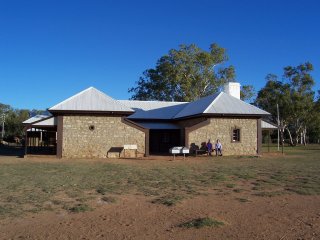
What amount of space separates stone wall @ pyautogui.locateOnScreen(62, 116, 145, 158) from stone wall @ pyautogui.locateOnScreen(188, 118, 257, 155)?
558 centimetres

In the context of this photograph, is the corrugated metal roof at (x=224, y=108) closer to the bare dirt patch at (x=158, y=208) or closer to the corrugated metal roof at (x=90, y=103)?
the corrugated metal roof at (x=90, y=103)

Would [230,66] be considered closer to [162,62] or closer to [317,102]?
[162,62]

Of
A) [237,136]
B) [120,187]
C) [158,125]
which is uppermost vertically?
[158,125]

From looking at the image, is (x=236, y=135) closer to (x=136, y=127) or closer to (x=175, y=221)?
(x=136, y=127)

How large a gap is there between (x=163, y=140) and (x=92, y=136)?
9.94 meters

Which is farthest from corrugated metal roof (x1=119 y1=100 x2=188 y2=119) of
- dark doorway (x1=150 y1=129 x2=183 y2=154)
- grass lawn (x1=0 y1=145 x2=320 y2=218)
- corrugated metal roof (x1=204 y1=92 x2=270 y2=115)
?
grass lawn (x1=0 y1=145 x2=320 y2=218)

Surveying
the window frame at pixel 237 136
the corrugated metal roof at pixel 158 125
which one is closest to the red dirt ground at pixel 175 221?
the window frame at pixel 237 136

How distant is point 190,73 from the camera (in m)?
55.4

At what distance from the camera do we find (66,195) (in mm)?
10617

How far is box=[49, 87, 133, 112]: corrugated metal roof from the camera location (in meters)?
26.7

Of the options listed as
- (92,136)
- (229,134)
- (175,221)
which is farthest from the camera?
(229,134)

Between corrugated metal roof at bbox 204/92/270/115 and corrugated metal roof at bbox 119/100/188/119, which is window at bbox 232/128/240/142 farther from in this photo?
corrugated metal roof at bbox 119/100/188/119

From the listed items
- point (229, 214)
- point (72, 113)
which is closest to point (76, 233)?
A: point (229, 214)

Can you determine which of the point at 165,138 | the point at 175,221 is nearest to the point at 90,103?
the point at 165,138
